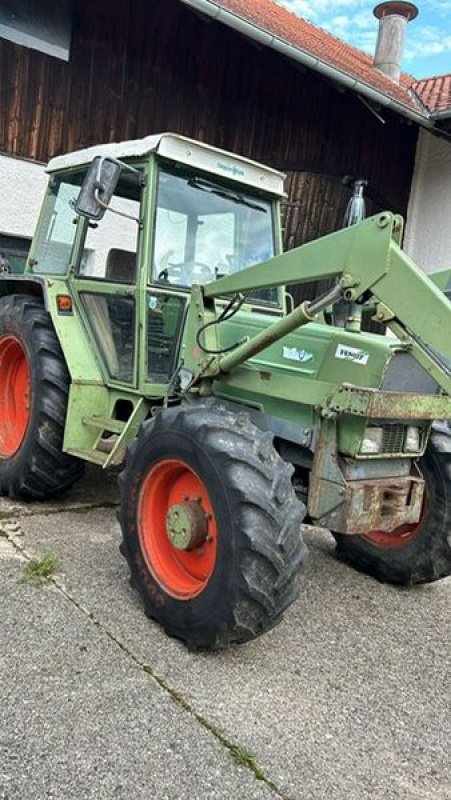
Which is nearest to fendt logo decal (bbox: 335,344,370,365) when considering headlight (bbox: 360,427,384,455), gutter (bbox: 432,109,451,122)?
headlight (bbox: 360,427,384,455)

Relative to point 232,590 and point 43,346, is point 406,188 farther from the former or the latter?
point 232,590

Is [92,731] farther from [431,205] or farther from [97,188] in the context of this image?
[431,205]

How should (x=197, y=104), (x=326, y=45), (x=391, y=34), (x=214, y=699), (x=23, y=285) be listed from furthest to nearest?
1. (x=391, y=34)
2. (x=326, y=45)
3. (x=197, y=104)
4. (x=23, y=285)
5. (x=214, y=699)

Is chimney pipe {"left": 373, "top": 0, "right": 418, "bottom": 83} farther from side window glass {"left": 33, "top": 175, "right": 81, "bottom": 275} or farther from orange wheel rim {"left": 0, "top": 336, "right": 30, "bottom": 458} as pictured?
orange wheel rim {"left": 0, "top": 336, "right": 30, "bottom": 458}

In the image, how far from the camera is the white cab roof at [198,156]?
355 centimetres

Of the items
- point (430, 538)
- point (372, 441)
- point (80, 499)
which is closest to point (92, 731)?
point (372, 441)

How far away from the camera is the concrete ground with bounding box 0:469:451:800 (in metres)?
1.96

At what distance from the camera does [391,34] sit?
1236cm

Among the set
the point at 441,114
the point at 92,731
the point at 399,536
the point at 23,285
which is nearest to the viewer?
the point at 92,731

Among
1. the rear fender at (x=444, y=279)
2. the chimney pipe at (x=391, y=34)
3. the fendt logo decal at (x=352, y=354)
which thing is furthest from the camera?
the chimney pipe at (x=391, y=34)

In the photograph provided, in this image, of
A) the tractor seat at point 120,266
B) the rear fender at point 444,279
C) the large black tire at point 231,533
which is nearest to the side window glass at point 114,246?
the tractor seat at point 120,266

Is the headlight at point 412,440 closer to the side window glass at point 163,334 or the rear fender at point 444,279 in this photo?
the side window glass at point 163,334

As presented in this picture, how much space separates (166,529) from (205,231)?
5.96ft

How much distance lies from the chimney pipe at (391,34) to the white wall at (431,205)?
5.90 feet
